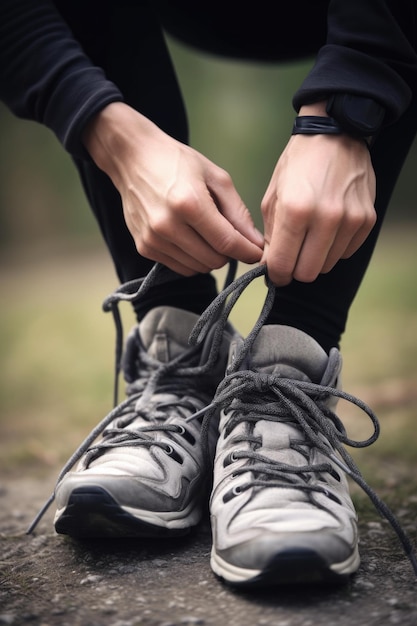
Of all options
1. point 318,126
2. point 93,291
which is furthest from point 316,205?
point 93,291

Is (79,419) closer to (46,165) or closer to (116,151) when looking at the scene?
(116,151)

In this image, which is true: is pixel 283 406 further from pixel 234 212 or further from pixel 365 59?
pixel 365 59

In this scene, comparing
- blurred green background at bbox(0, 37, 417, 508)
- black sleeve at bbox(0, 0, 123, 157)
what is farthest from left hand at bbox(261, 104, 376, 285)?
blurred green background at bbox(0, 37, 417, 508)

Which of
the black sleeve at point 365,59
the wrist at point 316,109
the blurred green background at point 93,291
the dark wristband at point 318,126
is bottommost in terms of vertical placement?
the blurred green background at point 93,291

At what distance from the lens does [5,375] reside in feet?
7.13

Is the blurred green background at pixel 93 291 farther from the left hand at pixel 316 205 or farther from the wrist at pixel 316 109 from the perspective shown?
the wrist at pixel 316 109

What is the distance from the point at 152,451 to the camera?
0.74 meters

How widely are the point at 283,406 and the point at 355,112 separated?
0.33m

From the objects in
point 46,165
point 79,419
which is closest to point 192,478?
point 79,419

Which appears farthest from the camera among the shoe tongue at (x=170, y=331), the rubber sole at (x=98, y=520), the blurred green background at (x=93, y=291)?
the blurred green background at (x=93, y=291)

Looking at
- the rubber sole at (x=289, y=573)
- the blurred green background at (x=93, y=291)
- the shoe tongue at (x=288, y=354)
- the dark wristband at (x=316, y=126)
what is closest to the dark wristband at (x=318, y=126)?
the dark wristband at (x=316, y=126)

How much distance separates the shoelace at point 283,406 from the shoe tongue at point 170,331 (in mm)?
96

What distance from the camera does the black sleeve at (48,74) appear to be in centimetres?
76

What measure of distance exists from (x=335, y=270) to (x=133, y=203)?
0.26 metres
